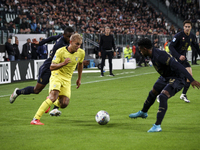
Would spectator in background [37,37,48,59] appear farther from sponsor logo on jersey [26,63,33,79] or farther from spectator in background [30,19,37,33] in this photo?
sponsor logo on jersey [26,63,33,79]

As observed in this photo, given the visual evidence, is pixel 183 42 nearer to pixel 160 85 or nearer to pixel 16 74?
pixel 160 85

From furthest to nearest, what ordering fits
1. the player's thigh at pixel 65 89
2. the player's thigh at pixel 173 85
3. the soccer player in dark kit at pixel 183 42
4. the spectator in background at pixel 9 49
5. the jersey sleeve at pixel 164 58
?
the spectator in background at pixel 9 49 < the soccer player in dark kit at pixel 183 42 < the player's thigh at pixel 65 89 < the player's thigh at pixel 173 85 < the jersey sleeve at pixel 164 58

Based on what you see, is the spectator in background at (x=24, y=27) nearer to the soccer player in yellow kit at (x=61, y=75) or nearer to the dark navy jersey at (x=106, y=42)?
the dark navy jersey at (x=106, y=42)

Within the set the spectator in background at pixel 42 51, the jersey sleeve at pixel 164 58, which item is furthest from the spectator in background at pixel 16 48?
the jersey sleeve at pixel 164 58

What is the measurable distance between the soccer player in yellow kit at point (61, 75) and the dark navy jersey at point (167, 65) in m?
1.58

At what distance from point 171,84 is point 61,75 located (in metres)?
2.28

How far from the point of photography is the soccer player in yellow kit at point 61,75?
6637mm

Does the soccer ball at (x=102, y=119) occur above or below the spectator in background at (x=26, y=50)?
below

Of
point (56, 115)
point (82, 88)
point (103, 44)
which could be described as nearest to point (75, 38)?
point (56, 115)

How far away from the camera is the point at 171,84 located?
620 cm

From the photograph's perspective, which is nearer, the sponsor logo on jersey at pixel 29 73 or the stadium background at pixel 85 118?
the stadium background at pixel 85 118

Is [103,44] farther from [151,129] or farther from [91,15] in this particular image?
[91,15]

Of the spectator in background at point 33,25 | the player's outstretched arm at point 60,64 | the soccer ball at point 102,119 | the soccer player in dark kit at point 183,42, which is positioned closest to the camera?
the player's outstretched arm at point 60,64

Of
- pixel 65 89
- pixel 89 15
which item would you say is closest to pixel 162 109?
pixel 65 89
